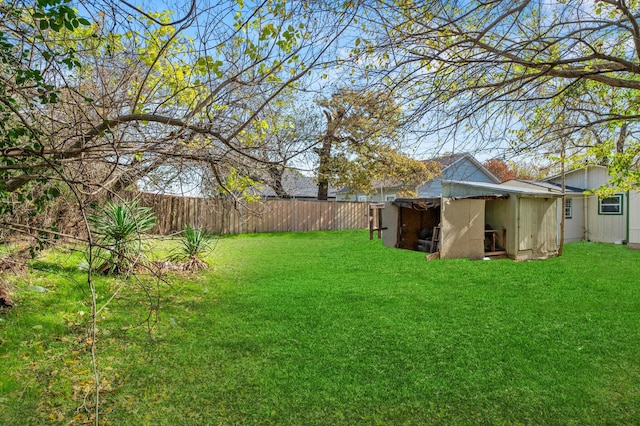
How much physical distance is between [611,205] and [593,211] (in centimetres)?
70

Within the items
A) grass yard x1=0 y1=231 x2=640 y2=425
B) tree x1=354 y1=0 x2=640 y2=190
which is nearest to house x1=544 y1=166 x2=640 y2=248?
grass yard x1=0 y1=231 x2=640 y2=425

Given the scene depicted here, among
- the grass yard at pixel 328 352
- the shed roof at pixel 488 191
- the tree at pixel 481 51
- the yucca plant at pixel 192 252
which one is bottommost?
the grass yard at pixel 328 352

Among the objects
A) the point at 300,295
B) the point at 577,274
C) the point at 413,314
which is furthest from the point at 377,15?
the point at 577,274

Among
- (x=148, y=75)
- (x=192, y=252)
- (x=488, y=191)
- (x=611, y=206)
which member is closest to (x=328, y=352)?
(x=148, y=75)

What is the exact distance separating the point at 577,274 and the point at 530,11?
6.51m

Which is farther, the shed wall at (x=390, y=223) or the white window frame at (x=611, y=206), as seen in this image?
the white window frame at (x=611, y=206)

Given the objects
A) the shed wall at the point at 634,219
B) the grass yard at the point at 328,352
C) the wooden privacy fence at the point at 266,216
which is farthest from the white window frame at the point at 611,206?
the wooden privacy fence at the point at 266,216

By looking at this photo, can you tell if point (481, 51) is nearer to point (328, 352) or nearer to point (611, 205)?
point (328, 352)

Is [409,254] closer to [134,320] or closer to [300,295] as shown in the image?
[300,295]

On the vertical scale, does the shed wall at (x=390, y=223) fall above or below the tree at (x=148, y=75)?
below

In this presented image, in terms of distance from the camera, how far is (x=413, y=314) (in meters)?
5.30

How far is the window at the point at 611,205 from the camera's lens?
1404 cm

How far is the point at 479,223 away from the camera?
10000mm

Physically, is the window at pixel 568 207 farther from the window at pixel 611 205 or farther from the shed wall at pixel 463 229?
the shed wall at pixel 463 229
